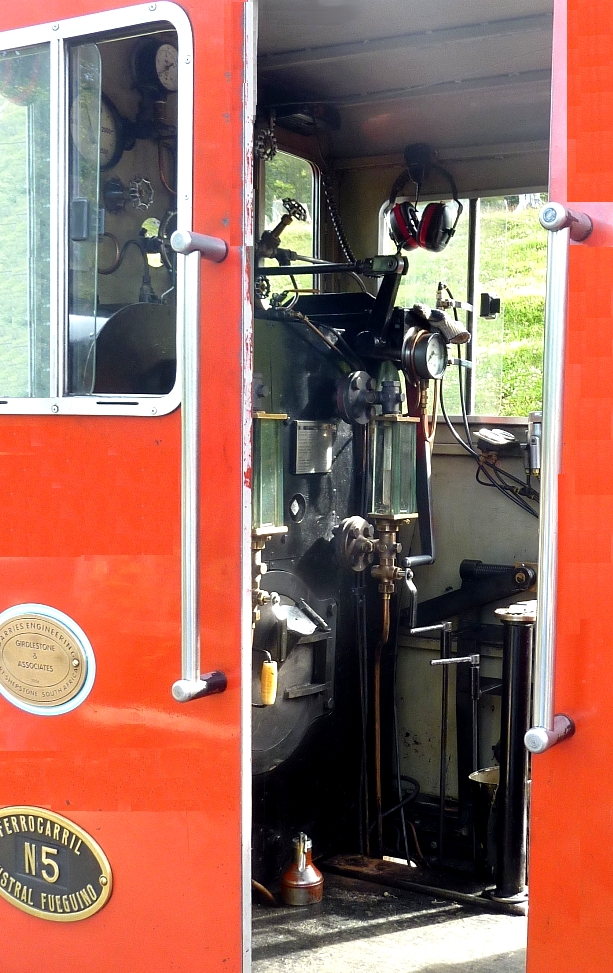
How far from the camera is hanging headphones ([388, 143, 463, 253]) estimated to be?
3680 millimetres

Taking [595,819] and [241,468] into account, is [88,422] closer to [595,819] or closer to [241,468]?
[241,468]

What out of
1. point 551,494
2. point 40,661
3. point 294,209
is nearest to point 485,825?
point 40,661

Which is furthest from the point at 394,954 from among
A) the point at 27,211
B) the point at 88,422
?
the point at 27,211

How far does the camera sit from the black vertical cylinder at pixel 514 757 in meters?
3.18

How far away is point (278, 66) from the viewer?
10.9 feet

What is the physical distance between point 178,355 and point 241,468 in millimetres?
236

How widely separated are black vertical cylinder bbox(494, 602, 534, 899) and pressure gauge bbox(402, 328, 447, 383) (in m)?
0.83

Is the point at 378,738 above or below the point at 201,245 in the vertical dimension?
below

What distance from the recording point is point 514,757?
323 centimetres

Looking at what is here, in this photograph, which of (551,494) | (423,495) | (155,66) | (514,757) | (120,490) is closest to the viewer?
(551,494)

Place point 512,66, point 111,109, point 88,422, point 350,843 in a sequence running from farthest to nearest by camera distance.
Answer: point 350,843 → point 512,66 → point 111,109 → point 88,422

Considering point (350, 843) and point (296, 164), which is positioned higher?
point (296, 164)

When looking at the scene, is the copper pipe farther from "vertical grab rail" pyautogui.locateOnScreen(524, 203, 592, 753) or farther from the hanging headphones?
"vertical grab rail" pyautogui.locateOnScreen(524, 203, 592, 753)

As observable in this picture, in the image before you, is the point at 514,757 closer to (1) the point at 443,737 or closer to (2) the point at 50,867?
(1) the point at 443,737
